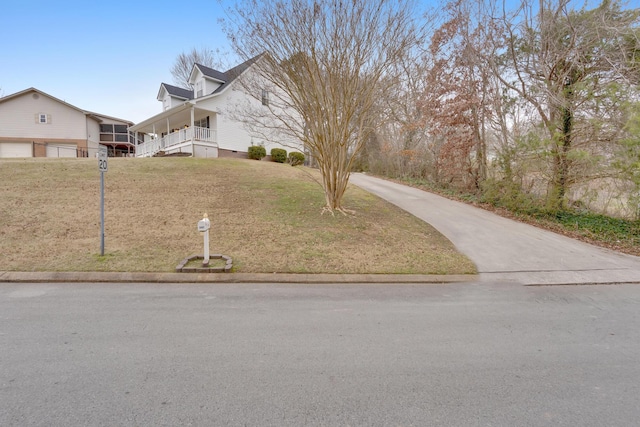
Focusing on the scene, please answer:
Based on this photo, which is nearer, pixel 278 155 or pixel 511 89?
pixel 511 89

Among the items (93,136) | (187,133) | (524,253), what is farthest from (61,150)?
(524,253)

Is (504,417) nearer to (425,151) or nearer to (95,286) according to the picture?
(95,286)

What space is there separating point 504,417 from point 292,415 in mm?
1535

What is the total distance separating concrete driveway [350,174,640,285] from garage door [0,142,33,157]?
3278 centimetres

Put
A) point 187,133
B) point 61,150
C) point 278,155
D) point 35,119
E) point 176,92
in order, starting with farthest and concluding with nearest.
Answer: point 61,150 → point 35,119 → point 176,92 → point 278,155 → point 187,133

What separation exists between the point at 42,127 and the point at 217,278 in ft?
108

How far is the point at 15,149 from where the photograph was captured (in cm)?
2698

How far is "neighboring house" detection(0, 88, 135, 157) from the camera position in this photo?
26.8 m

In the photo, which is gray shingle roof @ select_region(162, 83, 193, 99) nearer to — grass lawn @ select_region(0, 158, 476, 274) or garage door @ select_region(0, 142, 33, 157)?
garage door @ select_region(0, 142, 33, 157)

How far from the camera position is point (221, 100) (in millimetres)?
21641

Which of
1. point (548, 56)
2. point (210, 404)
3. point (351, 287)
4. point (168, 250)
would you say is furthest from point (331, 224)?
point (548, 56)

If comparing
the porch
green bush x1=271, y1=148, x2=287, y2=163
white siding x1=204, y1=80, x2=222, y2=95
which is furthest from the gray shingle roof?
green bush x1=271, y1=148, x2=287, y2=163

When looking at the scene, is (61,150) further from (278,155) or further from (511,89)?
(511,89)

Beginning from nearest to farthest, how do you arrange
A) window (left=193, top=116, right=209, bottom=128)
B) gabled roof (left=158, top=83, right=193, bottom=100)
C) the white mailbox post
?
the white mailbox post, window (left=193, top=116, right=209, bottom=128), gabled roof (left=158, top=83, right=193, bottom=100)
